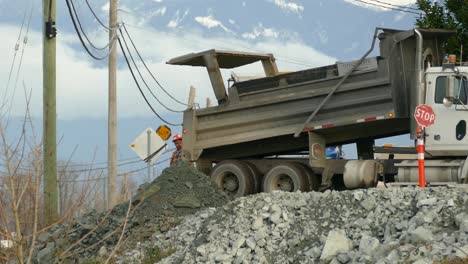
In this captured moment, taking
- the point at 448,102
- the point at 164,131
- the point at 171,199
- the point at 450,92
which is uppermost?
the point at 450,92

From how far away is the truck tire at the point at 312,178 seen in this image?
17.5 m

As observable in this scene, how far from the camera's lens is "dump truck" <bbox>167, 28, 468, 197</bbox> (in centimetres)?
1605

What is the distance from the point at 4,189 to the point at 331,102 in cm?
1029

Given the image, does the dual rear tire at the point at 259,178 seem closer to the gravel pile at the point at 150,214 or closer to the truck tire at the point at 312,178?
the truck tire at the point at 312,178

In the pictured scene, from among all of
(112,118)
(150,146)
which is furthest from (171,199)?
(112,118)

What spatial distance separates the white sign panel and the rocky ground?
7.18m

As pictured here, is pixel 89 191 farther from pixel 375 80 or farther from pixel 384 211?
pixel 375 80

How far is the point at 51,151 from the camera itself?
15.0m

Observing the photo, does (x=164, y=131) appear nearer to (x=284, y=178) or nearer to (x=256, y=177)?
(x=256, y=177)

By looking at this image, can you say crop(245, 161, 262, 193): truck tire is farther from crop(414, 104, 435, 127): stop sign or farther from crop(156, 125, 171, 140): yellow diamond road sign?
crop(156, 125, 171, 140): yellow diamond road sign

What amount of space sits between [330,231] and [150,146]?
36.3 feet

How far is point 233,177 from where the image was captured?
1838 centimetres

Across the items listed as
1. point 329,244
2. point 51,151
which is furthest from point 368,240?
point 51,151

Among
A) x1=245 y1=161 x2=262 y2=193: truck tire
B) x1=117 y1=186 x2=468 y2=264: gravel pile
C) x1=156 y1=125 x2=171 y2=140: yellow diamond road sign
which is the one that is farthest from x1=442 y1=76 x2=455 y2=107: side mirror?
x1=156 y1=125 x2=171 y2=140: yellow diamond road sign
